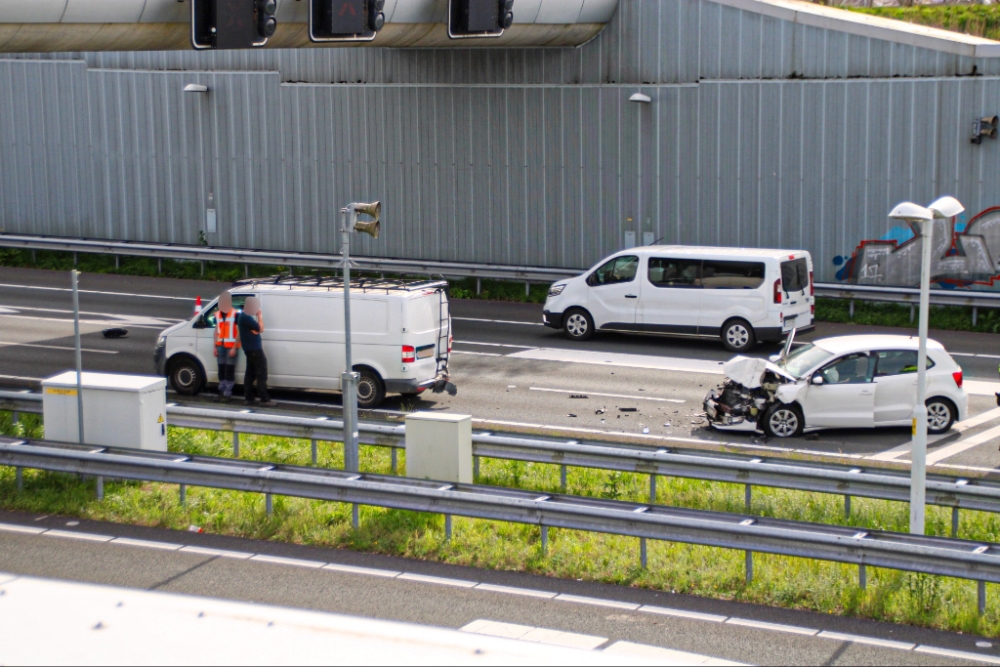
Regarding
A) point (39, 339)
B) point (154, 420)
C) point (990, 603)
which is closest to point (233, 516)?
point (154, 420)

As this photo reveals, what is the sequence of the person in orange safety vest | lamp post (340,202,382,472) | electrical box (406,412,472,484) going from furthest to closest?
1. the person in orange safety vest
2. lamp post (340,202,382,472)
3. electrical box (406,412,472,484)

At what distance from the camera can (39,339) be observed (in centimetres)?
2339

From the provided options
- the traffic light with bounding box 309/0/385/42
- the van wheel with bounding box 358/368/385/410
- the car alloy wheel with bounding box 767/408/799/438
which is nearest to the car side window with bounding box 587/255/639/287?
the van wheel with bounding box 358/368/385/410

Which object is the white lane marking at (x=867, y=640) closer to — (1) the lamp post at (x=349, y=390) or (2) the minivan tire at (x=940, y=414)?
(1) the lamp post at (x=349, y=390)

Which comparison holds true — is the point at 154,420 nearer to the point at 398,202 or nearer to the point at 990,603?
the point at 990,603

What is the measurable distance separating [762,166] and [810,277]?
4.95m

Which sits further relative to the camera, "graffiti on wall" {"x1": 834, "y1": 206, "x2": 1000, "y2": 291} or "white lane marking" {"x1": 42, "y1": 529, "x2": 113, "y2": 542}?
"graffiti on wall" {"x1": 834, "y1": 206, "x2": 1000, "y2": 291}

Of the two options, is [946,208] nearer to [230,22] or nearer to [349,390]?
[349,390]

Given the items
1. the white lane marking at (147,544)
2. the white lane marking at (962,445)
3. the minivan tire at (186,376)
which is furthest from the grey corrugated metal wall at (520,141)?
the white lane marking at (147,544)

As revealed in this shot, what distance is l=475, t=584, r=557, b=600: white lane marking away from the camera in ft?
32.0

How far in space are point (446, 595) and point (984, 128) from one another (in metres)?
18.6

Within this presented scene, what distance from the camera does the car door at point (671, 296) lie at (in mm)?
22469

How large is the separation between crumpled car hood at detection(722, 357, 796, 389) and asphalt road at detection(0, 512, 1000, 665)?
23.6ft

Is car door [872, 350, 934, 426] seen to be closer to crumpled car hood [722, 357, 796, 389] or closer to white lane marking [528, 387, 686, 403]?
crumpled car hood [722, 357, 796, 389]
